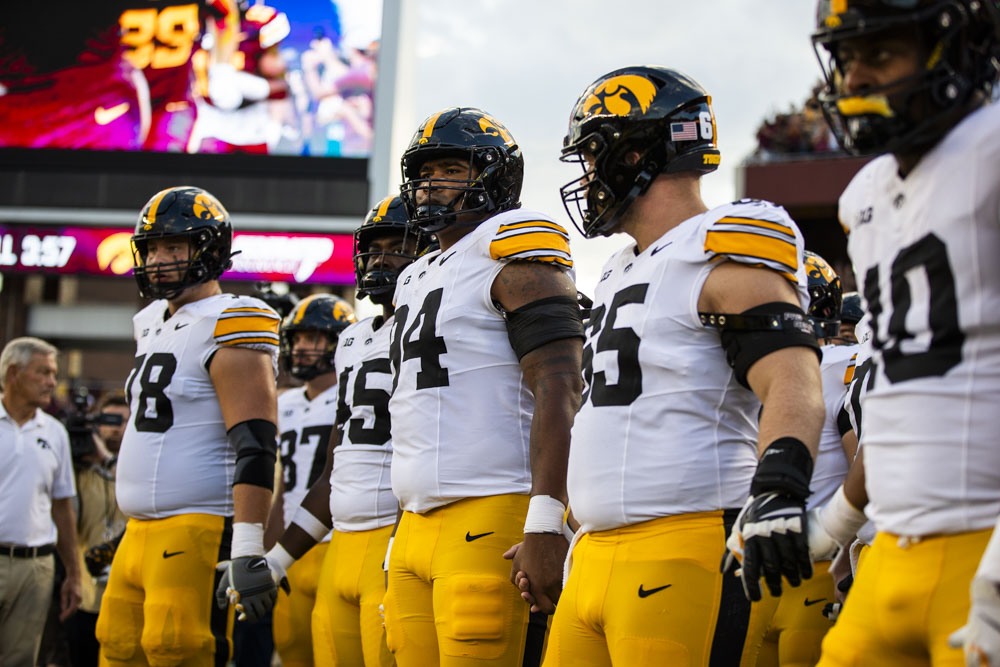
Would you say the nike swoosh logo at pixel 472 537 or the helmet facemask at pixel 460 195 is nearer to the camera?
the nike swoosh logo at pixel 472 537

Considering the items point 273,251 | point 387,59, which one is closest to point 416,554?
point 273,251

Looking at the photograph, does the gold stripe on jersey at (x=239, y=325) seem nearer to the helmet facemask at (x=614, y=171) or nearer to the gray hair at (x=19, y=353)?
the helmet facemask at (x=614, y=171)

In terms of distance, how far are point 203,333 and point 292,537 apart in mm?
863

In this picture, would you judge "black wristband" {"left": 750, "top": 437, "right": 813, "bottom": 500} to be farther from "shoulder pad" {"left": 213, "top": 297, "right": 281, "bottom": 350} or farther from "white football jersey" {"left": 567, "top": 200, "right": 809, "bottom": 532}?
"shoulder pad" {"left": 213, "top": 297, "right": 281, "bottom": 350}

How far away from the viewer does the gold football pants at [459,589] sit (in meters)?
3.03

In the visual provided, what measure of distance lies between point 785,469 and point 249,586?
93.2 inches

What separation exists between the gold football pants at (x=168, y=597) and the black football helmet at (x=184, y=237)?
968mm

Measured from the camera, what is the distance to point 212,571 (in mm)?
4219

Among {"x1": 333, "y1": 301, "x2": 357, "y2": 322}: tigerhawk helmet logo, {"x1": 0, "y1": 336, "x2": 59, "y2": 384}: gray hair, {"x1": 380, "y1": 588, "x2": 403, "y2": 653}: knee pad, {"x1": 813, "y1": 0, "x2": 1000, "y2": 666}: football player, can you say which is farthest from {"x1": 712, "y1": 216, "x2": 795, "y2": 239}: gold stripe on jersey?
{"x1": 0, "y1": 336, "x2": 59, "y2": 384}: gray hair

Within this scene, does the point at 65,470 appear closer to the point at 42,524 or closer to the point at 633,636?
the point at 42,524

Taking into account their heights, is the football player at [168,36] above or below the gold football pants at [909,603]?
above

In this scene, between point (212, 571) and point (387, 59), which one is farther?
point (387, 59)

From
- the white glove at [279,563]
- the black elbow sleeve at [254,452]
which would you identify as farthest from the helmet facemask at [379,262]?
the white glove at [279,563]

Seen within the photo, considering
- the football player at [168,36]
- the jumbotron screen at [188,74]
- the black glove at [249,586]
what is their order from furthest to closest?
1. the football player at [168,36]
2. the jumbotron screen at [188,74]
3. the black glove at [249,586]
